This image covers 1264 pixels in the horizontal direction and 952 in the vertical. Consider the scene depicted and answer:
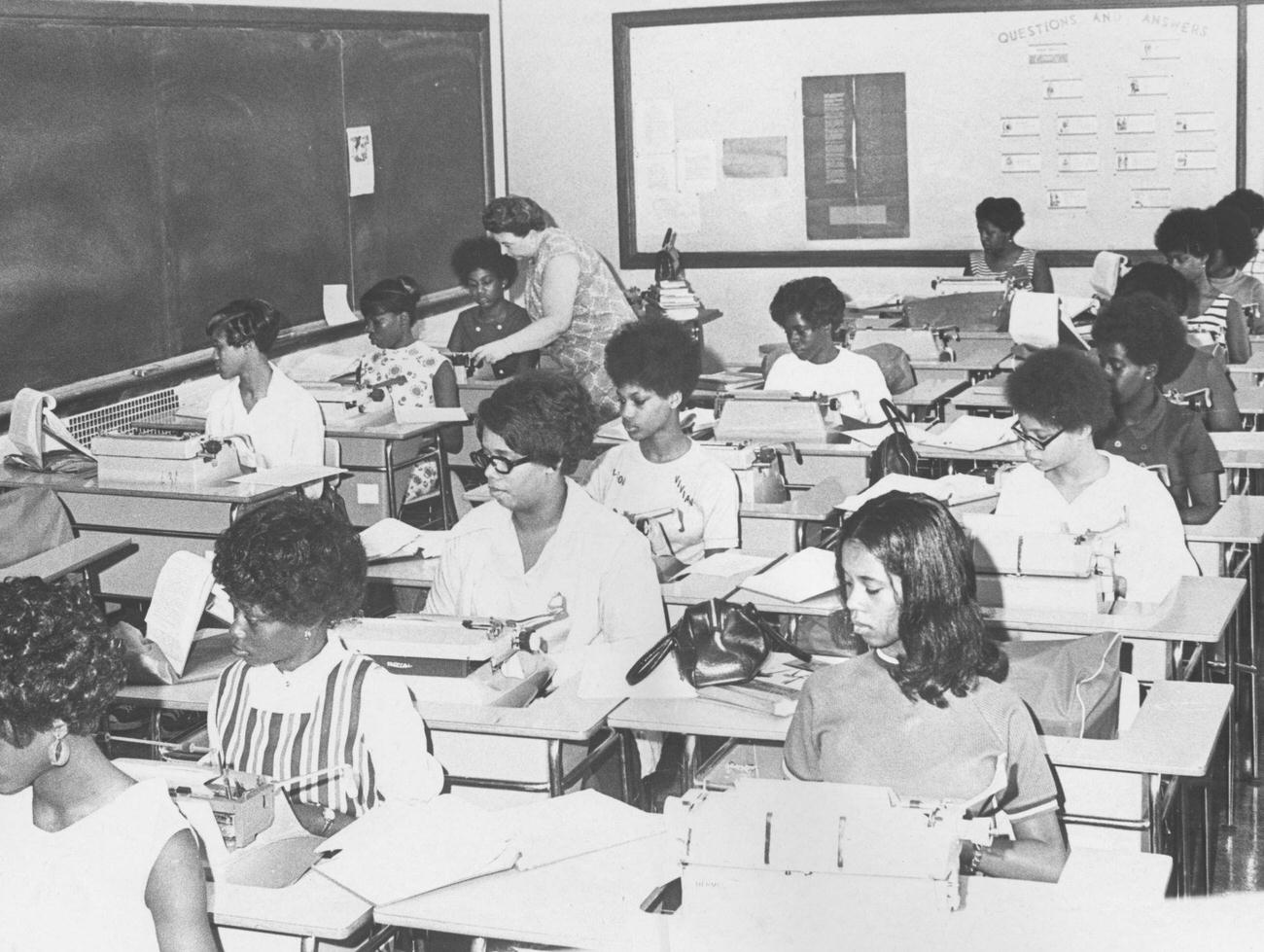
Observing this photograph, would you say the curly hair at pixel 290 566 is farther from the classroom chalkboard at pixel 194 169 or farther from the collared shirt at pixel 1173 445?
the classroom chalkboard at pixel 194 169

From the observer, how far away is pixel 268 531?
2742 millimetres

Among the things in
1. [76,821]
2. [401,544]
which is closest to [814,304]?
[401,544]

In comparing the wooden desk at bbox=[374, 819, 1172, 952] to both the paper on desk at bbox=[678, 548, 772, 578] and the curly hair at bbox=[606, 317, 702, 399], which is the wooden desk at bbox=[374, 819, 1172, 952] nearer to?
the paper on desk at bbox=[678, 548, 772, 578]

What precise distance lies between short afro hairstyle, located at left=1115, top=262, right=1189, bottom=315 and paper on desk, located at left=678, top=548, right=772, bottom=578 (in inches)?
88.8

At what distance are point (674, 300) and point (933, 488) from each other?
12.2ft

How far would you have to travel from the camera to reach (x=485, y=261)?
682cm

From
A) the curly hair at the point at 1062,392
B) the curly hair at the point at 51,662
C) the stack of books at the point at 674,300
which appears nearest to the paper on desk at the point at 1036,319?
the curly hair at the point at 1062,392

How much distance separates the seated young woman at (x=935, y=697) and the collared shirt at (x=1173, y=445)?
7.22ft

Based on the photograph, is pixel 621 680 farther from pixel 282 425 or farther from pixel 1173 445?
pixel 282 425

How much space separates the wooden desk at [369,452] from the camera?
18.4 feet

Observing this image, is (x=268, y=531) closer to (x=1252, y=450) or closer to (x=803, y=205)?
(x=1252, y=450)

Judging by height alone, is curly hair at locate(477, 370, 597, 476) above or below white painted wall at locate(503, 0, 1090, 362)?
below

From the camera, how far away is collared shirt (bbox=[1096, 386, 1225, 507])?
4.43 meters

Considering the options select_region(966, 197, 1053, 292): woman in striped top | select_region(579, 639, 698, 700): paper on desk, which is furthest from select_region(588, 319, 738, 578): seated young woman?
select_region(966, 197, 1053, 292): woman in striped top
